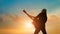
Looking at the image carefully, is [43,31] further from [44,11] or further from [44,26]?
[44,11]

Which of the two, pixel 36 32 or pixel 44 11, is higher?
pixel 44 11

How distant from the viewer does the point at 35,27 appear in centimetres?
1933

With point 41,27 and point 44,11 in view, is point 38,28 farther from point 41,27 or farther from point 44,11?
point 44,11

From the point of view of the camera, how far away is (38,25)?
1931cm

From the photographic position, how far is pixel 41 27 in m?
19.3

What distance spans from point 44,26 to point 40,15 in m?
1.05

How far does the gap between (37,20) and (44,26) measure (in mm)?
764

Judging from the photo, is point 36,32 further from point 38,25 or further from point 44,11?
point 44,11

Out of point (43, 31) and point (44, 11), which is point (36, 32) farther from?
point (44, 11)

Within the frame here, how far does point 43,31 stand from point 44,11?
1.61 metres

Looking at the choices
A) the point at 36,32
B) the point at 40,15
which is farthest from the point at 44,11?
the point at 36,32

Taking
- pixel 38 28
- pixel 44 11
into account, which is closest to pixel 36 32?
pixel 38 28

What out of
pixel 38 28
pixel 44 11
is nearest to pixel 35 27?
pixel 38 28

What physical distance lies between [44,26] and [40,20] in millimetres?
607
